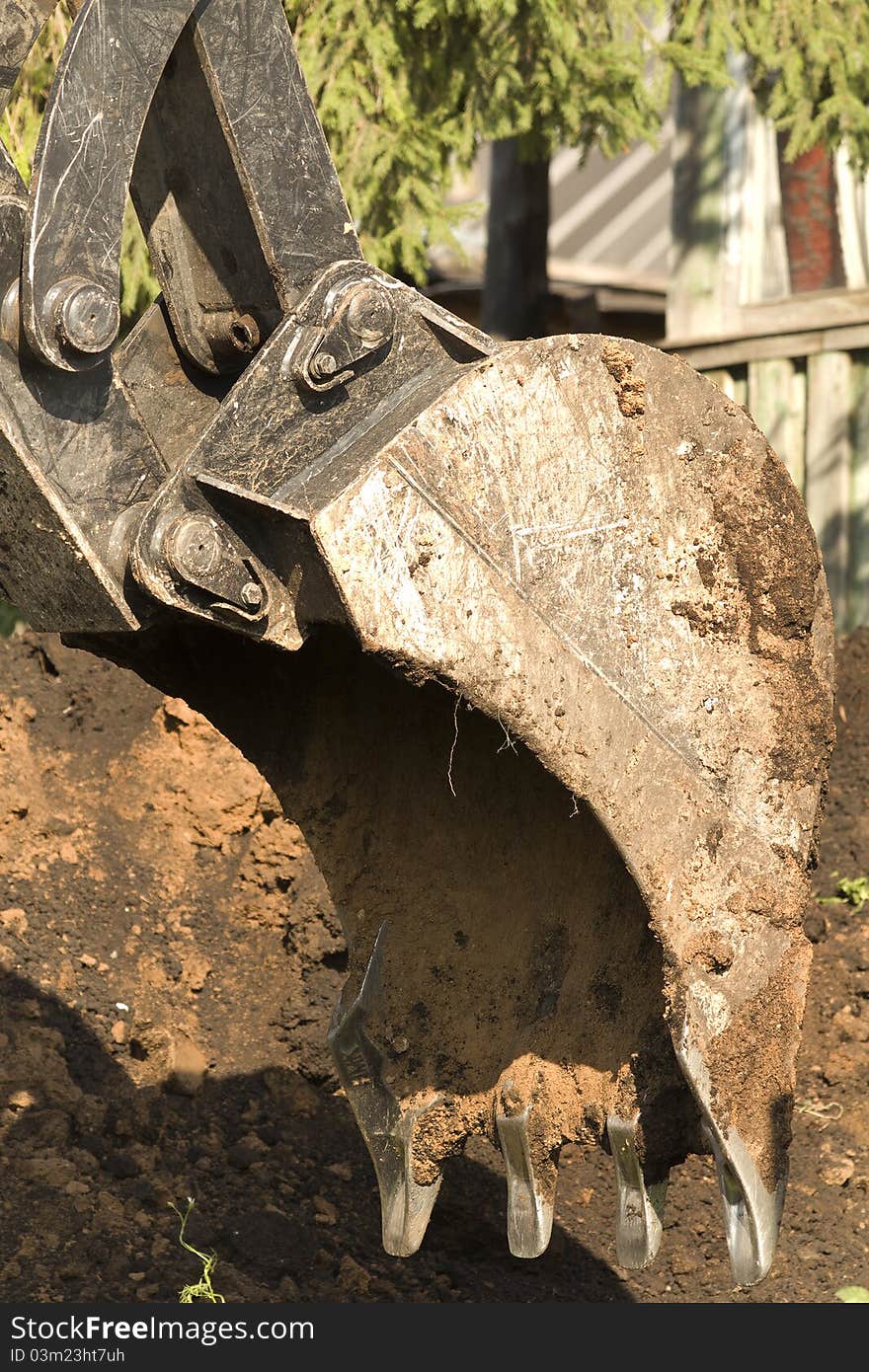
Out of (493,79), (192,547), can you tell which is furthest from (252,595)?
(493,79)

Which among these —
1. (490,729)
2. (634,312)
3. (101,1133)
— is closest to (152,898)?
(101,1133)

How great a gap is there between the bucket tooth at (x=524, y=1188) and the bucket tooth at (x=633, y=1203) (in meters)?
0.23

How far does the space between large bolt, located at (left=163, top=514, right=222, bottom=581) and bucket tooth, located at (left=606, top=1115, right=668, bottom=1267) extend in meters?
1.28

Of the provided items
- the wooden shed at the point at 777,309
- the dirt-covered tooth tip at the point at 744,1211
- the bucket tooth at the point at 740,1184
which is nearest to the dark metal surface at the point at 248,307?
the bucket tooth at the point at 740,1184

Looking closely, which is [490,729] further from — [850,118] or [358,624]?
[850,118]

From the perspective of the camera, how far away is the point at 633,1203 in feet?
8.58

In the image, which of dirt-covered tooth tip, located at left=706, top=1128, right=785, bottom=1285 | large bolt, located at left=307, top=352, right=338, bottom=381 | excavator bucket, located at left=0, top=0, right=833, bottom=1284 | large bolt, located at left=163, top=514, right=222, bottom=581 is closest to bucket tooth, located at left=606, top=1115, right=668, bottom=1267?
excavator bucket, located at left=0, top=0, right=833, bottom=1284

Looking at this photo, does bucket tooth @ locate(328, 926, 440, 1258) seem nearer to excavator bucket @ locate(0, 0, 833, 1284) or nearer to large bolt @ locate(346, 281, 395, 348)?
excavator bucket @ locate(0, 0, 833, 1284)

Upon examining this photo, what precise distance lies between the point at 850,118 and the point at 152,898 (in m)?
3.80

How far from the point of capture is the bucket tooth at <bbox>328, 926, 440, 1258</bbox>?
298 centimetres

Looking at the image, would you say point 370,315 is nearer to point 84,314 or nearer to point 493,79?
point 84,314

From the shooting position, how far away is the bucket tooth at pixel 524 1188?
2822 millimetres

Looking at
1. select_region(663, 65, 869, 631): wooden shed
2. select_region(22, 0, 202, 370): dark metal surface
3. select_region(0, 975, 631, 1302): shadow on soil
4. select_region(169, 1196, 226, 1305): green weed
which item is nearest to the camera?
select_region(22, 0, 202, 370): dark metal surface

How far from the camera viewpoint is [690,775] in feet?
7.78
